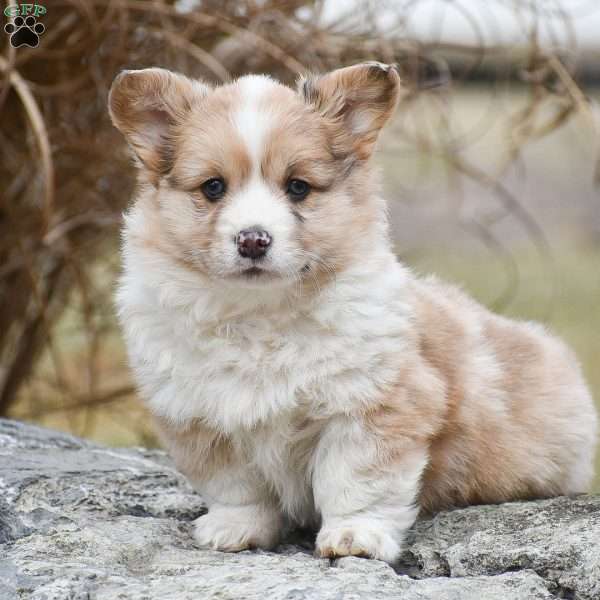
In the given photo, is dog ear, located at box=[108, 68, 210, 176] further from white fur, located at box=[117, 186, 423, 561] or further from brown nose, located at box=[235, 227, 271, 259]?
brown nose, located at box=[235, 227, 271, 259]

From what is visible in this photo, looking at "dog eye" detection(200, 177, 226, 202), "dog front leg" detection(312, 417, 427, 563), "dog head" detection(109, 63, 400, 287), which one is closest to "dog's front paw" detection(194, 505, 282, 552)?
"dog front leg" detection(312, 417, 427, 563)

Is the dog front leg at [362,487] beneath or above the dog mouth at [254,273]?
beneath

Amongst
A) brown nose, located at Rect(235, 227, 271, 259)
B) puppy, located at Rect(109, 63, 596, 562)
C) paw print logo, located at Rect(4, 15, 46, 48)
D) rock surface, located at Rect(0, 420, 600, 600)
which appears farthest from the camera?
paw print logo, located at Rect(4, 15, 46, 48)

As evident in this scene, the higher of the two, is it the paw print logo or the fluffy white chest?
the paw print logo

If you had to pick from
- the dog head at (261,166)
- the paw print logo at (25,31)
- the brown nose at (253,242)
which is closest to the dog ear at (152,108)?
the dog head at (261,166)

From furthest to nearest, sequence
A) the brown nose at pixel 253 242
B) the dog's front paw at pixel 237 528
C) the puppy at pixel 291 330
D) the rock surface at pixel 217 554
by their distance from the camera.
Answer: the dog's front paw at pixel 237 528
the puppy at pixel 291 330
the brown nose at pixel 253 242
the rock surface at pixel 217 554

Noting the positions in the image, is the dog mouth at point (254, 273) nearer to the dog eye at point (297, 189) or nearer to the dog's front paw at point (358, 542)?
the dog eye at point (297, 189)

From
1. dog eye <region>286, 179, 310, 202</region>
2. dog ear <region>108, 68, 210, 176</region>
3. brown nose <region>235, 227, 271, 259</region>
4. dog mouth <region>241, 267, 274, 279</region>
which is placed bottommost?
dog mouth <region>241, 267, 274, 279</region>

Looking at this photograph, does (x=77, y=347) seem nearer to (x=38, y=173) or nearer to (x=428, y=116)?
(x=38, y=173)
